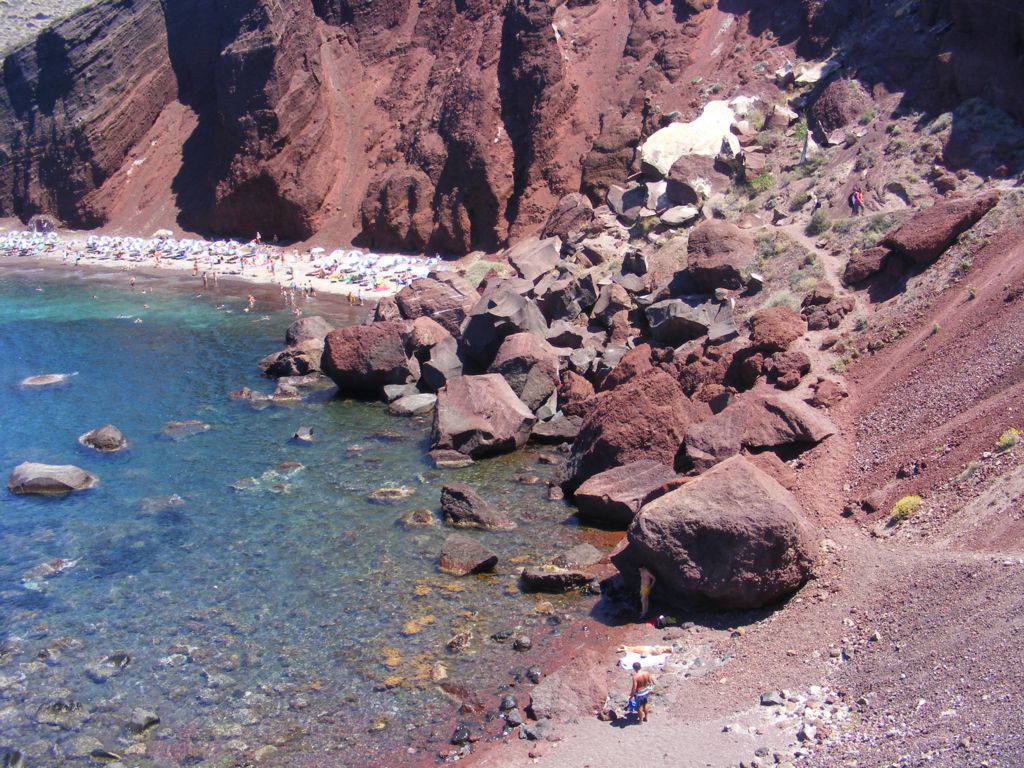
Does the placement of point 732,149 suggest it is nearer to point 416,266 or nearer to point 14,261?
point 416,266

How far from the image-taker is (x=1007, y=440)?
14773mm

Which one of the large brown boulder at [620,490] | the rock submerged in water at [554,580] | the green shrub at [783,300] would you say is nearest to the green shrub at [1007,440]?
the large brown boulder at [620,490]

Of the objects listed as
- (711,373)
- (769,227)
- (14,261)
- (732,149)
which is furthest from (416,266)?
(14,261)

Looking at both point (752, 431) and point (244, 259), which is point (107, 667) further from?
point (244, 259)

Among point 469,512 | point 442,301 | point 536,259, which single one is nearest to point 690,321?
point 536,259

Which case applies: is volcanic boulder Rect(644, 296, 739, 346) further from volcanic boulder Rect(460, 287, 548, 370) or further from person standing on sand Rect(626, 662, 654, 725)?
person standing on sand Rect(626, 662, 654, 725)

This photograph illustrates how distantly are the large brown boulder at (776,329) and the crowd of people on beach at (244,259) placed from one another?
2491 centimetres

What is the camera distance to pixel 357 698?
540 inches

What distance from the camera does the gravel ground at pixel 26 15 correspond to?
3499 inches

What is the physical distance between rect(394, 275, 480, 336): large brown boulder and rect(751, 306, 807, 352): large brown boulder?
42.0 feet

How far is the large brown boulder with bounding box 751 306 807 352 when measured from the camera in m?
22.5

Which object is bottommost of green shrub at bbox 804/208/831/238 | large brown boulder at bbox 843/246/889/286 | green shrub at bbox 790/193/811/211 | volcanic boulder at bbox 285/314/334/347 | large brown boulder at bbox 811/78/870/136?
volcanic boulder at bbox 285/314/334/347

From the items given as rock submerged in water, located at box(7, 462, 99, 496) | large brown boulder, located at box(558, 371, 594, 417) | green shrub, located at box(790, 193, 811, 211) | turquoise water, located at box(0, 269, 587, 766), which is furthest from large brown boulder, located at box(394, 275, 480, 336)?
rock submerged in water, located at box(7, 462, 99, 496)

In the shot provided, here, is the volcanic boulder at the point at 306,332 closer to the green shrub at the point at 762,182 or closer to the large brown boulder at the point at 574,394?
the large brown boulder at the point at 574,394
